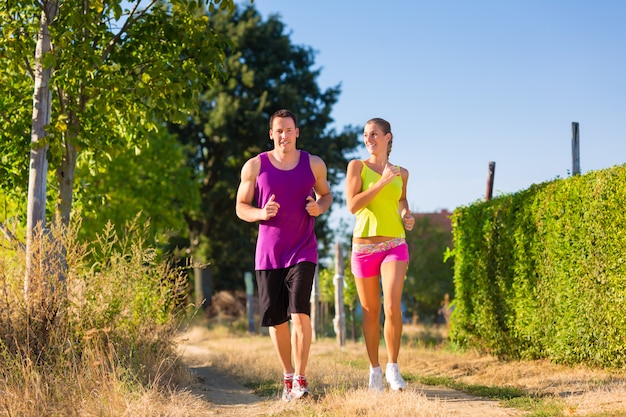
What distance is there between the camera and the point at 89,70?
866 cm

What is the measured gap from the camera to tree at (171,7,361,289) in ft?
89.0

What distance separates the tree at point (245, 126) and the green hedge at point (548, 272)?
15569mm

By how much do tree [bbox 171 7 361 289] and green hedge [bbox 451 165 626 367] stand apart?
15.6 meters

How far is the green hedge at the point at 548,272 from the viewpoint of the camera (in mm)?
8641

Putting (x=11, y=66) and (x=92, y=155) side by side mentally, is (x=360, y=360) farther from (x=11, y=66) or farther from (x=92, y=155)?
(x=11, y=66)

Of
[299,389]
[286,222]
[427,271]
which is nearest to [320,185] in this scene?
[286,222]

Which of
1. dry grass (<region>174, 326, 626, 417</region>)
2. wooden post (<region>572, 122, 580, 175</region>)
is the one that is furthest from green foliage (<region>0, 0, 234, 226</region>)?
wooden post (<region>572, 122, 580, 175</region>)

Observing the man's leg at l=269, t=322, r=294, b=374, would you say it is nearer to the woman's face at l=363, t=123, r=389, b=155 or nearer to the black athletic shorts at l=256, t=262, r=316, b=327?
the black athletic shorts at l=256, t=262, r=316, b=327

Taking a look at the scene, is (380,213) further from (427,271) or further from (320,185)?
(427,271)

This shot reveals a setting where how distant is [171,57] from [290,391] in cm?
483

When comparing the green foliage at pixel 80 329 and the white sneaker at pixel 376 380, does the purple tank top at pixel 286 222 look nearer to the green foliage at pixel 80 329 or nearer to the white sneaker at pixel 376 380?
the white sneaker at pixel 376 380

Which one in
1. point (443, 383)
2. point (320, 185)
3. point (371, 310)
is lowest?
point (443, 383)

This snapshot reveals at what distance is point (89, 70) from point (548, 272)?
19.5 feet

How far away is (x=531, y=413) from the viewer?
6.22m
